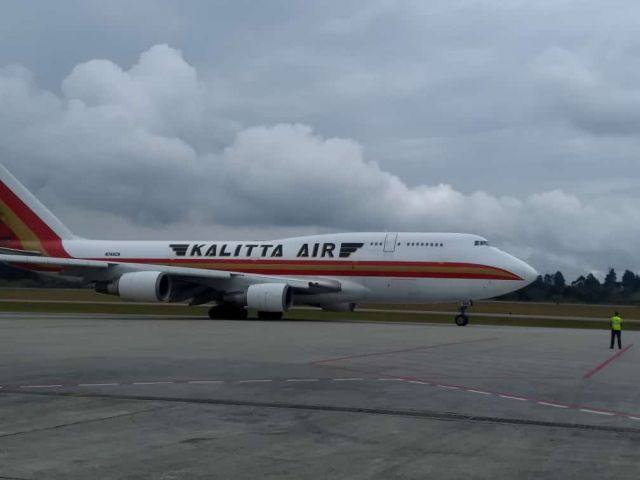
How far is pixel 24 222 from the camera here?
1693 inches

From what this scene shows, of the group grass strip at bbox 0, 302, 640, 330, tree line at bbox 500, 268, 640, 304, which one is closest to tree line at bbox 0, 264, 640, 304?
tree line at bbox 500, 268, 640, 304

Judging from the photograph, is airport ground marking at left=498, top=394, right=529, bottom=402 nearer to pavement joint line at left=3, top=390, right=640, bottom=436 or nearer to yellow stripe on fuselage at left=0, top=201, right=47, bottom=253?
pavement joint line at left=3, top=390, right=640, bottom=436

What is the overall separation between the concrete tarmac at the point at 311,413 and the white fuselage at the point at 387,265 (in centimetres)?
1571

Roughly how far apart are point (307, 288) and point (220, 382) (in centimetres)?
2403

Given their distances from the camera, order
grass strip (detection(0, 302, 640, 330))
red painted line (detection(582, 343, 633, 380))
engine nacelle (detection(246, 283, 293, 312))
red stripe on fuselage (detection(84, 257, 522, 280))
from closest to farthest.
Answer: red painted line (detection(582, 343, 633, 380)) < engine nacelle (detection(246, 283, 293, 312)) < red stripe on fuselage (detection(84, 257, 522, 280)) < grass strip (detection(0, 302, 640, 330))

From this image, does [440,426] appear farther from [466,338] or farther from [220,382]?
[466,338]

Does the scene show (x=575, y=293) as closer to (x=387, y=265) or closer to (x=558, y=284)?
(x=558, y=284)

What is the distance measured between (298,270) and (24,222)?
15.7 metres

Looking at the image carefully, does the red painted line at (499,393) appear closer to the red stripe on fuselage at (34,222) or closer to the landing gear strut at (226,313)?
the landing gear strut at (226,313)

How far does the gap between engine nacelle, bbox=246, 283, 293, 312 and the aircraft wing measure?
2.65ft

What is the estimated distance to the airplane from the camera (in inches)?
1438

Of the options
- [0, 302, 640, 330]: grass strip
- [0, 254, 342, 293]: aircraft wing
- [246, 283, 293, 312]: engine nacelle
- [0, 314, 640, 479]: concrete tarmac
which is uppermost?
[0, 254, 342, 293]: aircraft wing

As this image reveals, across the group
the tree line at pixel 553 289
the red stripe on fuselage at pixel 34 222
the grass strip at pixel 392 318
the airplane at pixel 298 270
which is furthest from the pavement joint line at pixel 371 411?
the tree line at pixel 553 289

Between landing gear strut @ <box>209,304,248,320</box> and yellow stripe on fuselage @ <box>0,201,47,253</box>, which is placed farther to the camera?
yellow stripe on fuselage @ <box>0,201,47,253</box>
